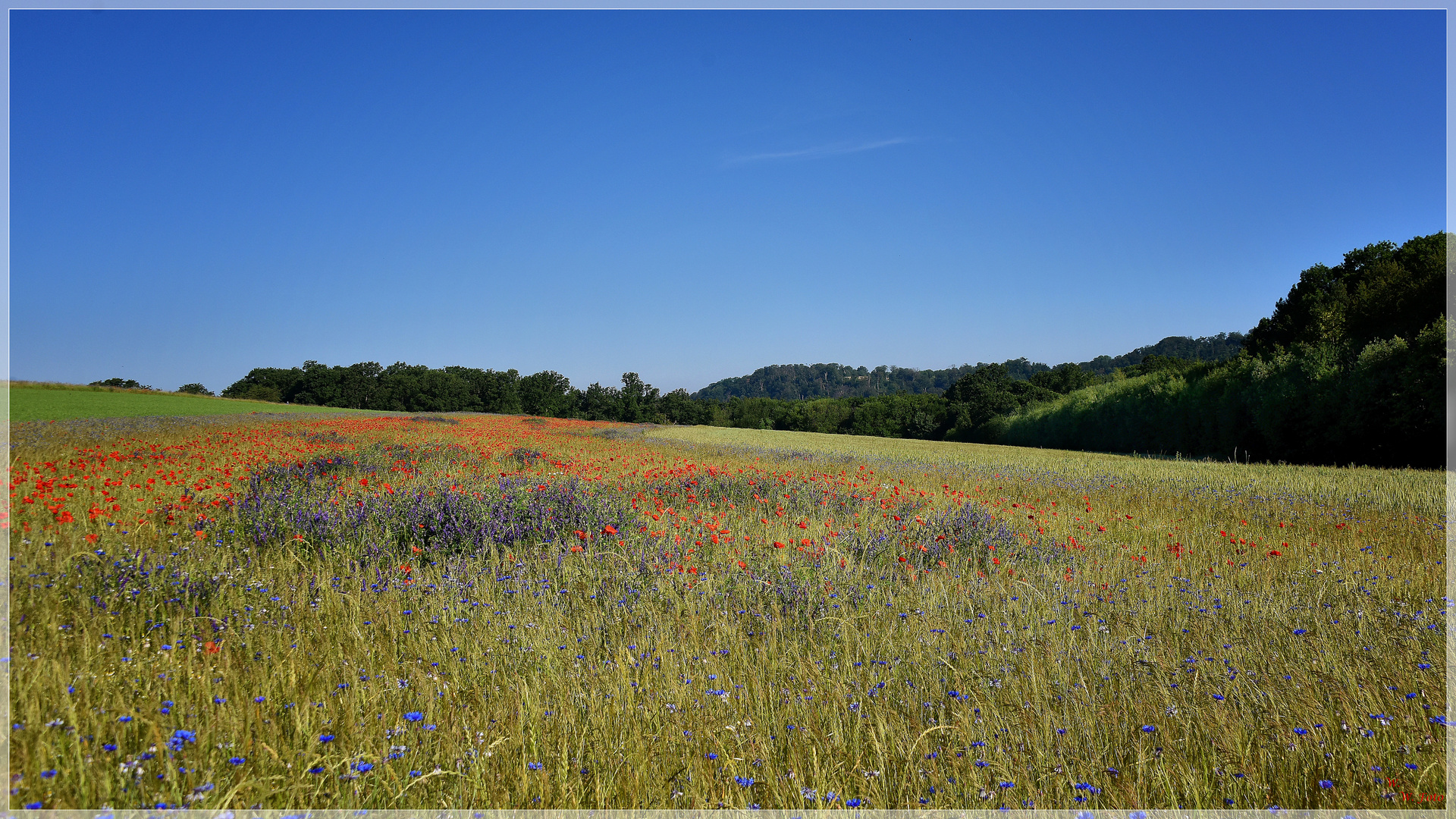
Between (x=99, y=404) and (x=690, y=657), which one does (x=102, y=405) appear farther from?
(x=690, y=657)

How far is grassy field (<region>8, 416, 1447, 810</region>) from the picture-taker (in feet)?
6.89

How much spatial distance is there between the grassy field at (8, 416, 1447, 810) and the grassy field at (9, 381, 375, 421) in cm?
2464

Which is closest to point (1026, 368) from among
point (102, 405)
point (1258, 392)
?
point (1258, 392)

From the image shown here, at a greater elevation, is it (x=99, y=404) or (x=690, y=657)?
(x=99, y=404)

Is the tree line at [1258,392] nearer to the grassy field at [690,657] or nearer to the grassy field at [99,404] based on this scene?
the grassy field at [690,657]

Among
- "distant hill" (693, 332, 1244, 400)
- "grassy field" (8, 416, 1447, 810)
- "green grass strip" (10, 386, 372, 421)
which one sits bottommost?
"grassy field" (8, 416, 1447, 810)

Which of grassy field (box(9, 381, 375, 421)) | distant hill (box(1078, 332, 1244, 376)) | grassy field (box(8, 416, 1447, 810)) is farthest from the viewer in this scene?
distant hill (box(1078, 332, 1244, 376))

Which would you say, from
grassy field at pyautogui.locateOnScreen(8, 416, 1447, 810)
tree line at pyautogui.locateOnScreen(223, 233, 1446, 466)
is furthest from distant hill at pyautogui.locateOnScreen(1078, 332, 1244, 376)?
grassy field at pyautogui.locateOnScreen(8, 416, 1447, 810)

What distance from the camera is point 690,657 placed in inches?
126

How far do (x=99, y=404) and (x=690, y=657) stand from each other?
136 ft

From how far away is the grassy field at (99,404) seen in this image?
2381 centimetres

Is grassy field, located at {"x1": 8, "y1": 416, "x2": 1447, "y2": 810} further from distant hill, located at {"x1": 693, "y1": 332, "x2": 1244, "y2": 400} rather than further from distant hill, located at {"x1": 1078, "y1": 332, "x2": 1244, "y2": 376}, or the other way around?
distant hill, located at {"x1": 1078, "y1": 332, "x2": 1244, "y2": 376}

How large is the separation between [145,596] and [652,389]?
8381cm

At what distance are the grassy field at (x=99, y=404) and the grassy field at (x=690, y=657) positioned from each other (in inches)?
970
